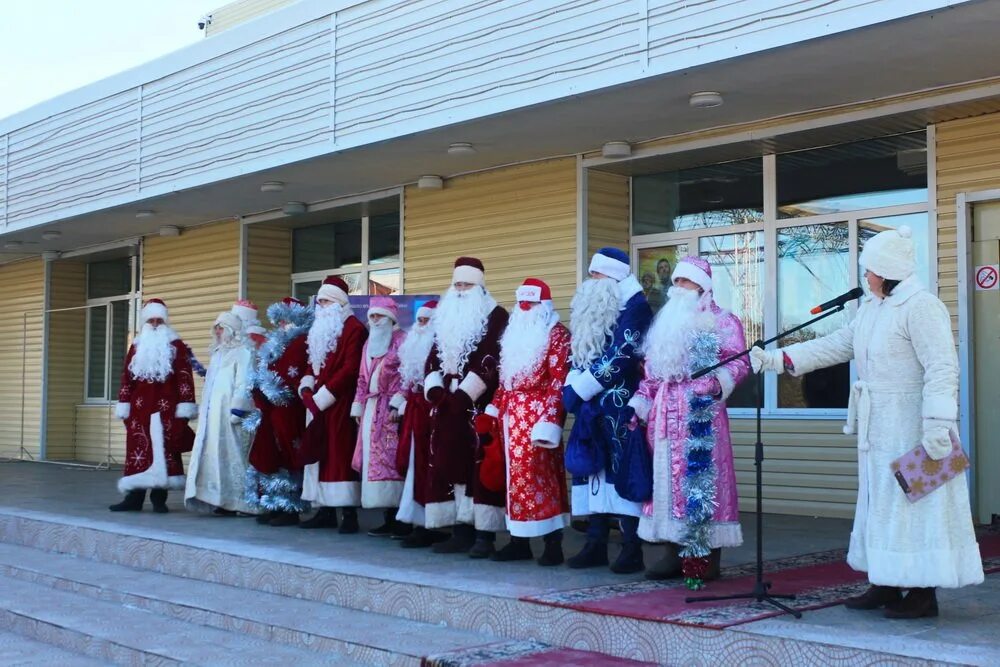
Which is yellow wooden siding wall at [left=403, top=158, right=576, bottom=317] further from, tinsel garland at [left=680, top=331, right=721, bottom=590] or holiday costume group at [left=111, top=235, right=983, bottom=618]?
tinsel garland at [left=680, top=331, right=721, bottom=590]

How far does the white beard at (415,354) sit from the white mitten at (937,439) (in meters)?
3.46

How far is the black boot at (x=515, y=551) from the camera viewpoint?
6629mm

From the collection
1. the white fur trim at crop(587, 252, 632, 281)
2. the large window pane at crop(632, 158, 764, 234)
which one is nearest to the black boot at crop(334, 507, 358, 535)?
the white fur trim at crop(587, 252, 632, 281)

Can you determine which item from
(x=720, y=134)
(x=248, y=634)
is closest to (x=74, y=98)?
(x=720, y=134)

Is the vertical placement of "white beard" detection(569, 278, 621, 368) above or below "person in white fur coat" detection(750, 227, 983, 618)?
above

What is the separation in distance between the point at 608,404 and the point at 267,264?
7442 mm

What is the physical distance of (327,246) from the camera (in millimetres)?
12461

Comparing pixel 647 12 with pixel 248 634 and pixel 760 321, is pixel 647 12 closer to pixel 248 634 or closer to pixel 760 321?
pixel 760 321

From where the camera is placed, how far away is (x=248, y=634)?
6098mm

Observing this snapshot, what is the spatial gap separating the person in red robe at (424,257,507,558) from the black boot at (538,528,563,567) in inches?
16.8

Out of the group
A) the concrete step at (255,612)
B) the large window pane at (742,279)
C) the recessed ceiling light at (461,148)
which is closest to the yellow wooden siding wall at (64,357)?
the concrete step at (255,612)

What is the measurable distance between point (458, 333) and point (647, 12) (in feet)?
7.40

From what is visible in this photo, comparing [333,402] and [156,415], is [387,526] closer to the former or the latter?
[333,402]

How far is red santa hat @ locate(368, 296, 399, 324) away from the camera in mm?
7969
